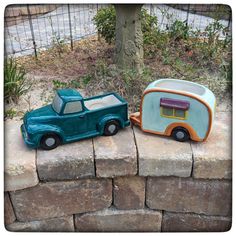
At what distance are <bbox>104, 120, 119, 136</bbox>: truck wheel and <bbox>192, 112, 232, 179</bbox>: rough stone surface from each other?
1.35 feet

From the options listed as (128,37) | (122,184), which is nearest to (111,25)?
(128,37)

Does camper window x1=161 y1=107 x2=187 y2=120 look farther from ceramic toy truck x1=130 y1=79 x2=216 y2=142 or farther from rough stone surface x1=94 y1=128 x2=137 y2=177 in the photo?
rough stone surface x1=94 y1=128 x2=137 y2=177

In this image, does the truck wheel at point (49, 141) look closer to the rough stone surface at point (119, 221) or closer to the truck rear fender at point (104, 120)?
the truck rear fender at point (104, 120)

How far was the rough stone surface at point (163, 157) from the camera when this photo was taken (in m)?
1.83

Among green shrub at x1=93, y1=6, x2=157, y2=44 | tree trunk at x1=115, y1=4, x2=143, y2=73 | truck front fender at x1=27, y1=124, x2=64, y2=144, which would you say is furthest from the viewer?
green shrub at x1=93, y1=6, x2=157, y2=44

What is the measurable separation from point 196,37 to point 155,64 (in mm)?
491

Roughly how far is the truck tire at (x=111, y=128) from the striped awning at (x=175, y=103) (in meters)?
0.26

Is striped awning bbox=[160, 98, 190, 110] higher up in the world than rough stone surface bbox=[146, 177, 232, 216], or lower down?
higher up

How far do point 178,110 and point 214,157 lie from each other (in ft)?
0.99

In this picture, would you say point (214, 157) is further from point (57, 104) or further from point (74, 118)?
point (57, 104)

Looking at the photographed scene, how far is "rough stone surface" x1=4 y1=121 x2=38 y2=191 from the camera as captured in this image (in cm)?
179

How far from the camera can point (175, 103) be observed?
1.79 meters

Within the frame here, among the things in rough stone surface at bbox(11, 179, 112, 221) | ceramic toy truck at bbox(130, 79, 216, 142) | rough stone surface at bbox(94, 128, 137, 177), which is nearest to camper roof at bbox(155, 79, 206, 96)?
ceramic toy truck at bbox(130, 79, 216, 142)

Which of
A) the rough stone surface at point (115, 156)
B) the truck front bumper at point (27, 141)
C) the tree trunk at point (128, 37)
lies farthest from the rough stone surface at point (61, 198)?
the tree trunk at point (128, 37)
